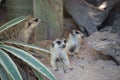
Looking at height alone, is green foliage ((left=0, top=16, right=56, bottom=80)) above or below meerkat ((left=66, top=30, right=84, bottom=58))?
above

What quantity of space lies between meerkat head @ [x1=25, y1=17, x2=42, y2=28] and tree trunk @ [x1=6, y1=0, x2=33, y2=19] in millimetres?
748

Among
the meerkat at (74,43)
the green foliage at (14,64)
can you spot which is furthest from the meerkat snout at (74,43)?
the green foliage at (14,64)

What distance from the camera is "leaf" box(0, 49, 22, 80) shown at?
8.18 ft

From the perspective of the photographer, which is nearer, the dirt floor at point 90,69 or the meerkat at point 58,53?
the dirt floor at point 90,69

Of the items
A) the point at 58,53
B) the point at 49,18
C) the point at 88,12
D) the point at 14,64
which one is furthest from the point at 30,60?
the point at 88,12

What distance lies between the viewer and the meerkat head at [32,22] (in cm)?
334

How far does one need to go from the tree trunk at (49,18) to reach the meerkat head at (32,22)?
0.27 m

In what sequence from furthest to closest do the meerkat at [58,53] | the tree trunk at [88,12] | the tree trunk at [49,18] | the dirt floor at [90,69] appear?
the tree trunk at [88,12] < the tree trunk at [49,18] < the meerkat at [58,53] < the dirt floor at [90,69]

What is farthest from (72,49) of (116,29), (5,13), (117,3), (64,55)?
(5,13)

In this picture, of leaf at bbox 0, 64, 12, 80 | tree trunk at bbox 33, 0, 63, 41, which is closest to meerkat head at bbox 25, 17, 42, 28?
tree trunk at bbox 33, 0, 63, 41

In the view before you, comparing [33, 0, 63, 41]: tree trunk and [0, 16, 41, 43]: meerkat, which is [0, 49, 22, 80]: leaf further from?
[33, 0, 63, 41]: tree trunk

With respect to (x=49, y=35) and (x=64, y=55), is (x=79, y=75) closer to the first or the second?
(x=64, y=55)

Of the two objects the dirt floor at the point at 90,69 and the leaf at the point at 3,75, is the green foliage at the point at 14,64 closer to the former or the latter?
the leaf at the point at 3,75

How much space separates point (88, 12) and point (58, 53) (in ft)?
3.12
